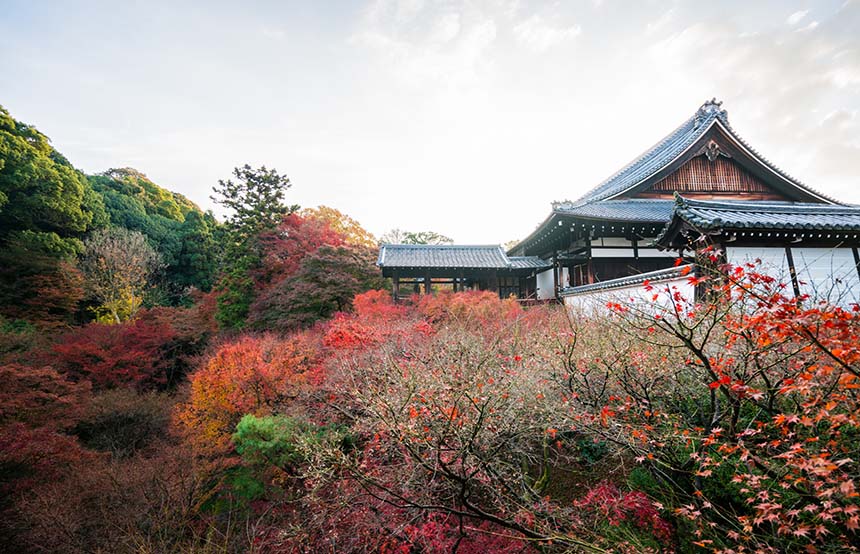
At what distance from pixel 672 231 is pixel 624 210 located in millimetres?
4668

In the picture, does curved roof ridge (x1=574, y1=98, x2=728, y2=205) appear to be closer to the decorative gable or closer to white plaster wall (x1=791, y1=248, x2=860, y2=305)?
the decorative gable

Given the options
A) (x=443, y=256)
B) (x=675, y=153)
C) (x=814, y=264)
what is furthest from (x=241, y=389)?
(x=675, y=153)

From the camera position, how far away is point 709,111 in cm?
1284

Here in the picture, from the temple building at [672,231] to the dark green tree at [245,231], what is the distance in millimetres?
5772

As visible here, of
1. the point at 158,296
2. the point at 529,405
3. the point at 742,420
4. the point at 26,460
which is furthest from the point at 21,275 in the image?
the point at 742,420

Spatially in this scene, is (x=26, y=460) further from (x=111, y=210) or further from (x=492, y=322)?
(x=111, y=210)

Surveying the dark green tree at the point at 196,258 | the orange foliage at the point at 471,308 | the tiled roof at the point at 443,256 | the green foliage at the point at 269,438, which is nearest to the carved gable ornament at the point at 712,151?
the tiled roof at the point at 443,256

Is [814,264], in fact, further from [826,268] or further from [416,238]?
[416,238]

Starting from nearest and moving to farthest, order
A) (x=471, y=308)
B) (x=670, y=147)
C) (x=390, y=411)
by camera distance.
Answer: (x=390, y=411), (x=471, y=308), (x=670, y=147)

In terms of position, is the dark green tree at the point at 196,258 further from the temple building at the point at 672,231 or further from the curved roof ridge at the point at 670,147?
the curved roof ridge at the point at 670,147

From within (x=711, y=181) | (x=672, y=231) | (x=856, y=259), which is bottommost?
(x=856, y=259)

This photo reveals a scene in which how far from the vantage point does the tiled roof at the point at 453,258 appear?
13.7 m

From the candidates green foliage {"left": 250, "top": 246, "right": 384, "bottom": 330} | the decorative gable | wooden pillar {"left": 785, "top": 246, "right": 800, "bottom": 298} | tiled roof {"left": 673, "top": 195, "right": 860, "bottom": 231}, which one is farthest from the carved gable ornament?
green foliage {"left": 250, "top": 246, "right": 384, "bottom": 330}

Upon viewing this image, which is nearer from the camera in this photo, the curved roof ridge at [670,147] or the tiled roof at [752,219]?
the tiled roof at [752,219]
